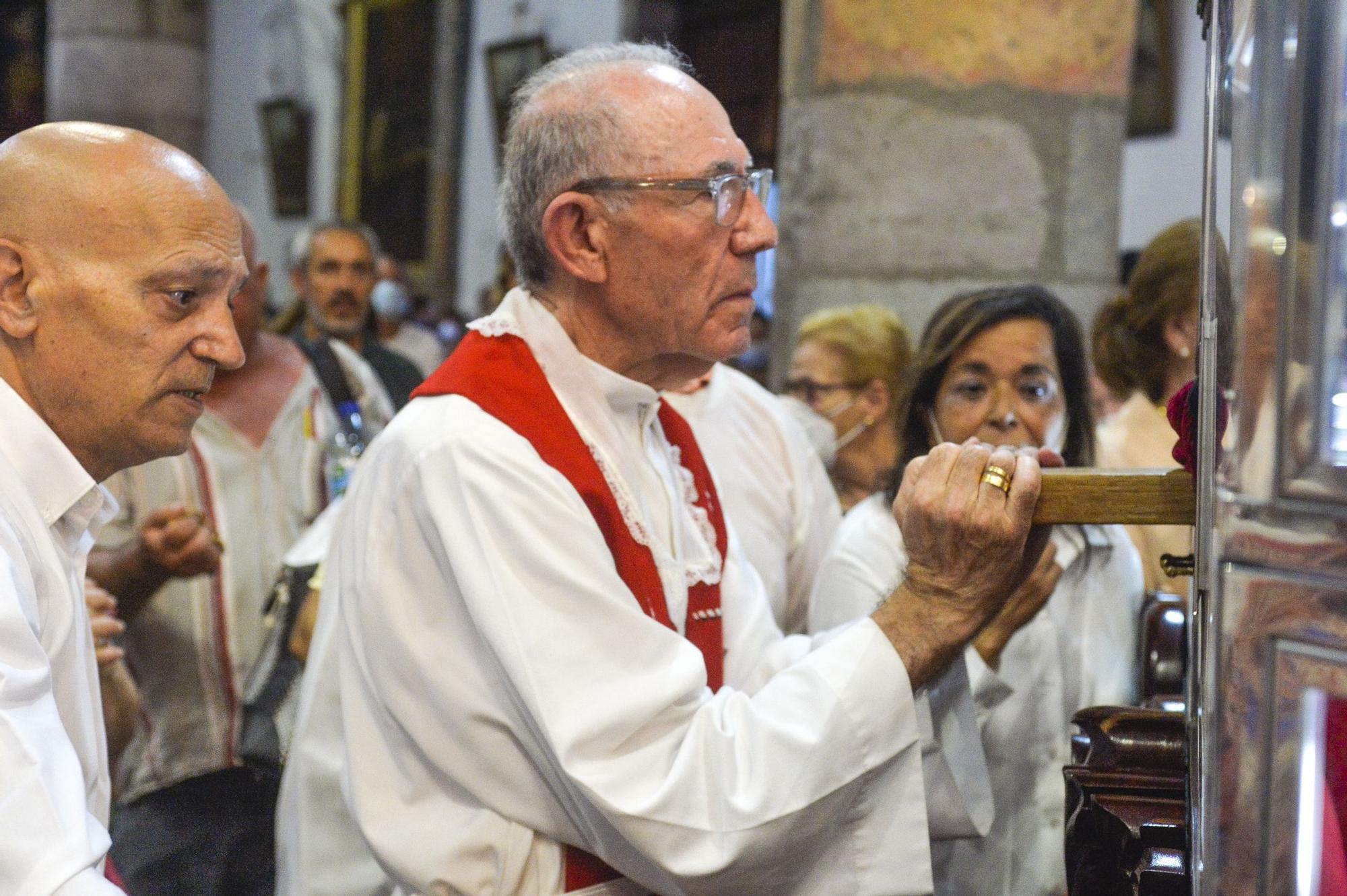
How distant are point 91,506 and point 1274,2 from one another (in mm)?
1280

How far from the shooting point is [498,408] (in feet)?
6.22

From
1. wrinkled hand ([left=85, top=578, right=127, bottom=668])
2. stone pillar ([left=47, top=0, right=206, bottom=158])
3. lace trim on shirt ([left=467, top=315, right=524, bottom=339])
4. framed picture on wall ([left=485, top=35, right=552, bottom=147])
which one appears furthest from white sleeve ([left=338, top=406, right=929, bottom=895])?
stone pillar ([left=47, top=0, right=206, bottom=158])

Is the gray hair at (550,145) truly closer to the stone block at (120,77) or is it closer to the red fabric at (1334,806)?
the red fabric at (1334,806)

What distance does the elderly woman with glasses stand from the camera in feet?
12.2

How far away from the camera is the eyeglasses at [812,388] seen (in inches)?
148

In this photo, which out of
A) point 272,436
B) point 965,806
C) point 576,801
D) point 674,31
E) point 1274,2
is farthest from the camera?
point 674,31

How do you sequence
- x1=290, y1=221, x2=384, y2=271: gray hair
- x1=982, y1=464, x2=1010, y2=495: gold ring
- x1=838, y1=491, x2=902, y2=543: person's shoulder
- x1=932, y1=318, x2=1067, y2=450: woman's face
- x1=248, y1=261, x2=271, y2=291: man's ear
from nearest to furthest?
x1=982, y1=464, x2=1010, y2=495: gold ring
x1=838, y1=491, x2=902, y2=543: person's shoulder
x1=932, y1=318, x2=1067, y2=450: woman's face
x1=248, y1=261, x2=271, y2=291: man's ear
x1=290, y1=221, x2=384, y2=271: gray hair

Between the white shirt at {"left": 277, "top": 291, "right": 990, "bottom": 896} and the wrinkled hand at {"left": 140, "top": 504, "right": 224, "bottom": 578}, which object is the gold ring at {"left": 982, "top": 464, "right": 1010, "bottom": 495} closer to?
the white shirt at {"left": 277, "top": 291, "right": 990, "bottom": 896}

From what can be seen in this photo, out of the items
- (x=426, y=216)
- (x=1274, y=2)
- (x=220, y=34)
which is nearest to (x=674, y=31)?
(x=426, y=216)

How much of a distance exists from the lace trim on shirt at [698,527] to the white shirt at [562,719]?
0.23 feet

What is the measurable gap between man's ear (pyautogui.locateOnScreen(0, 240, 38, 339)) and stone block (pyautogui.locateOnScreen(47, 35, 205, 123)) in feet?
44.8

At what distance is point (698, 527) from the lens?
2.14 meters

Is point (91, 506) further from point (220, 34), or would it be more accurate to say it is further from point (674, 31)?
point (220, 34)

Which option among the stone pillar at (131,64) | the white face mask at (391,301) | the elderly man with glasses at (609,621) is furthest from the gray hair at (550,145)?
the stone pillar at (131,64)
